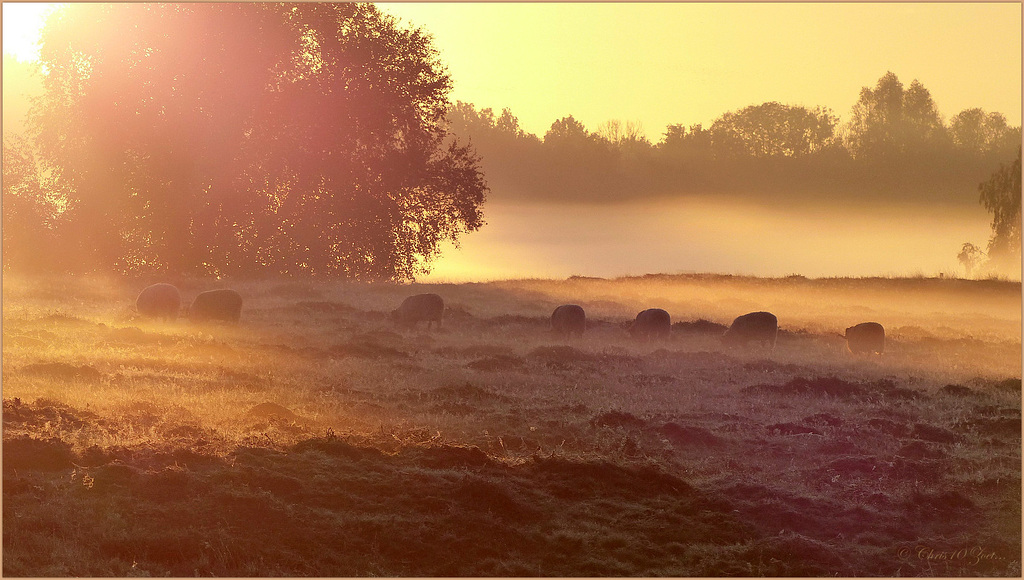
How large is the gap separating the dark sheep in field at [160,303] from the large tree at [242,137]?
1533 centimetres

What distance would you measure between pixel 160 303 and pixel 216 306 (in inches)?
70.8

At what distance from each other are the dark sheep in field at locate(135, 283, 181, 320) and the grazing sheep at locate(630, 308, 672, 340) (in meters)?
14.1

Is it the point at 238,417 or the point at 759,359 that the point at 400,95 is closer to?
the point at 759,359

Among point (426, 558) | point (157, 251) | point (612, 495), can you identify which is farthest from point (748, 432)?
point (157, 251)

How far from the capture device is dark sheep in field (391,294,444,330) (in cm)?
3169

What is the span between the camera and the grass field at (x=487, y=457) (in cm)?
1113

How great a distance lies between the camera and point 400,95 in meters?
47.8

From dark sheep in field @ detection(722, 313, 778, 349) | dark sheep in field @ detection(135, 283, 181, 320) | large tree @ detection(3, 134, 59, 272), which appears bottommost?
dark sheep in field @ detection(722, 313, 778, 349)

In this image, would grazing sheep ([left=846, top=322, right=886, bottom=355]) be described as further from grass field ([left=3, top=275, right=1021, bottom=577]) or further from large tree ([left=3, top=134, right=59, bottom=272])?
large tree ([left=3, top=134, right=59, bottom=272])

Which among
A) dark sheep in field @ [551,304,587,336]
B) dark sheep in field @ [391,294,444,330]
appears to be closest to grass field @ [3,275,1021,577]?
dark sheep in field @ [551,304,587,336]

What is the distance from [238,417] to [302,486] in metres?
4.31

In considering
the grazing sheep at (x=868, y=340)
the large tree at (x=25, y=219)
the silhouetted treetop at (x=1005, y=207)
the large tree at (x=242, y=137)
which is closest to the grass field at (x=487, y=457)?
the grazing sheep at (x=868, y=340)

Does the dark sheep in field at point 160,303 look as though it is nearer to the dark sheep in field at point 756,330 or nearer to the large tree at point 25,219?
the dark sheep in field at point 756,330

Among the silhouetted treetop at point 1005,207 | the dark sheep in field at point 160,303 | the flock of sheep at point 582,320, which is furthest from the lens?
the silhouetted treetop at point 1005,207
